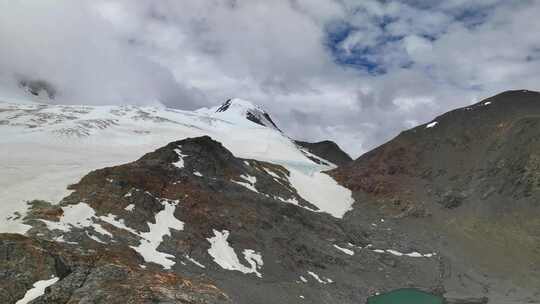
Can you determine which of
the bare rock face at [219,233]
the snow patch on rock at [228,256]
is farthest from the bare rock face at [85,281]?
the snow patch on rock at [228,256]

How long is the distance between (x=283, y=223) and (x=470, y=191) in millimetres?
64868

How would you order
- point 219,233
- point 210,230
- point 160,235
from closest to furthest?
point 160,235 < point 210,230 < point 219,233

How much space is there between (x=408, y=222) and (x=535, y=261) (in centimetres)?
3442

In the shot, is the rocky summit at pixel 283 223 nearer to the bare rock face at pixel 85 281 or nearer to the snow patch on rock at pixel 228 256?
the bare rock face at pixel 85 281

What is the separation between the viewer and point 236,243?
272 feet

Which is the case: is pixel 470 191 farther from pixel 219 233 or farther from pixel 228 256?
pixel 228 256

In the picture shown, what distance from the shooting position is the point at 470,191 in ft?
445

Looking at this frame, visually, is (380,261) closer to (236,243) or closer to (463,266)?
(463,266)

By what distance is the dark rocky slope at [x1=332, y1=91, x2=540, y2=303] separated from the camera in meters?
102

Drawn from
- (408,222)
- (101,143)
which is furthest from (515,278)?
(101,143)

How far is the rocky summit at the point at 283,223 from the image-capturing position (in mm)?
27016

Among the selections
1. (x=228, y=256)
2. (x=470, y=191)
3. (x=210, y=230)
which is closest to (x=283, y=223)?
(x=210, y=230)

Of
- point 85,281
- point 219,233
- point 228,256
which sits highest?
point 85,281

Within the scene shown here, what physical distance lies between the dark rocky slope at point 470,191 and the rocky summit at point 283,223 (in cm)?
46
